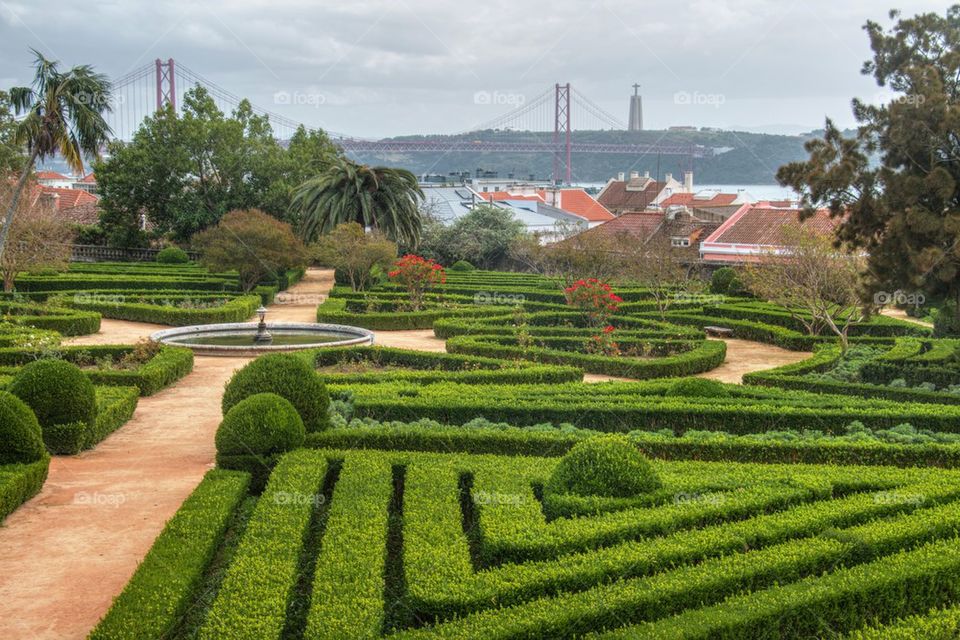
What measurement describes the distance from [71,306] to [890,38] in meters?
21.4

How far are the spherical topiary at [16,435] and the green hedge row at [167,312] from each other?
50.9 feet

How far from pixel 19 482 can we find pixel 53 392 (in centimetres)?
240

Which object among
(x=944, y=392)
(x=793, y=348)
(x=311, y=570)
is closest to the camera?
(x=311, y=570)

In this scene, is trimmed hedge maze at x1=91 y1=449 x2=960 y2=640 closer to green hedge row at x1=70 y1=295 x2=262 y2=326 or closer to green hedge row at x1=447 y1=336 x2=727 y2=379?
green hedge row at x1=447 y1=336 x2=727 y2=379

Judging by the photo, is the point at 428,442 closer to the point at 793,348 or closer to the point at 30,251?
the point at 793,348

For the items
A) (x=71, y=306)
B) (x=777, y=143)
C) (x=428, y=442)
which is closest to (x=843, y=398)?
(x=428, y=442)

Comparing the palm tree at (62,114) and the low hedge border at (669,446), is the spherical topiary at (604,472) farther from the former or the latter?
the palm tree at (62,114)

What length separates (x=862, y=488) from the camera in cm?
1008

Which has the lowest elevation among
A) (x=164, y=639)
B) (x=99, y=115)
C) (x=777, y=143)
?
(x=164, y=639)

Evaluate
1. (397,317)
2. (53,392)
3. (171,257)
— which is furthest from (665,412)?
(171,257)

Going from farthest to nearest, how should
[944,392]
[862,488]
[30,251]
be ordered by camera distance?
[30,251], [944,392], [862,488]
